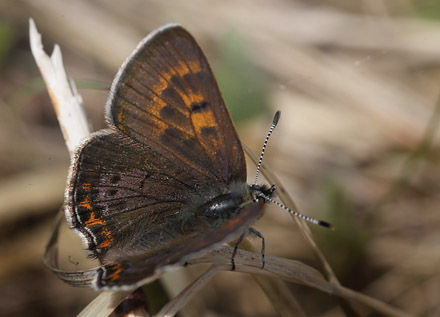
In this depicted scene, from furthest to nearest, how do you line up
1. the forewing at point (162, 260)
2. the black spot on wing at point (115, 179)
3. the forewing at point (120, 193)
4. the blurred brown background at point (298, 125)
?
the blurred brown background at point (298, 125), the black spot on wing at point (115, 179), the forewing at point (120, 193), the forewing at point (162, 260)

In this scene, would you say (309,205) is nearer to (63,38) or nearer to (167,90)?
(167,90)

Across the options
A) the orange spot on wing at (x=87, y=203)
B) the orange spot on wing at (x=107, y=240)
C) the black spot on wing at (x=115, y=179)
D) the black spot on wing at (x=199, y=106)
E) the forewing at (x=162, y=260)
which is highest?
the black spot on wing at (x=199, y=106)

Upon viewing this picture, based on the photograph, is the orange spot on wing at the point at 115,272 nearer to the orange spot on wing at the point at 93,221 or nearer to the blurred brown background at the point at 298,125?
the orange spot on wing at the point at 93,221

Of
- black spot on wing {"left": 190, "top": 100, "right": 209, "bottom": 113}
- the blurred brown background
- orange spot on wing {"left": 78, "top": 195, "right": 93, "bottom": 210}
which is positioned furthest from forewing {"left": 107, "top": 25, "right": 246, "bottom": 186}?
the blurred brown background

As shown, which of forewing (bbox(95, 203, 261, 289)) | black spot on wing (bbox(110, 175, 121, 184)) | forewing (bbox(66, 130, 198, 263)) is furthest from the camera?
black spot on wing (bbox(110, 175, 121, 184))

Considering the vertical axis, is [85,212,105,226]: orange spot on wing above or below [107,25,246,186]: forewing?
below

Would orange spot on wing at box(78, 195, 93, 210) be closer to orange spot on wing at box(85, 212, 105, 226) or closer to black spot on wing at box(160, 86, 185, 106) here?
orange spot on wing at box(85, 212, 105, 226)

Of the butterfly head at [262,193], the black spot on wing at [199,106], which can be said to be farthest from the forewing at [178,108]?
the butterfly head at [262,193]

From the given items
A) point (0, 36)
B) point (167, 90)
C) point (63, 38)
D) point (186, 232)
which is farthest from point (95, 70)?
point (186, 232)
